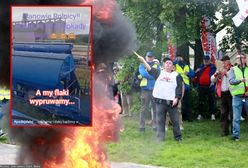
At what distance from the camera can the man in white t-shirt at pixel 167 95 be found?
10984mm

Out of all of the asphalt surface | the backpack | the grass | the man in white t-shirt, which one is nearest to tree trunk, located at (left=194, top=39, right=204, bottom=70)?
the backpack

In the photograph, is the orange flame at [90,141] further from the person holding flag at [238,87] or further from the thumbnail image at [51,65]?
the person holding flag at [238,87]

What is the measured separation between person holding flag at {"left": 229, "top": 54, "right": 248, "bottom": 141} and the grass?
1.25 feet

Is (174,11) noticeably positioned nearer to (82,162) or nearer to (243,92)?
(243,92)

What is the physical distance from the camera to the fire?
6.19 metres

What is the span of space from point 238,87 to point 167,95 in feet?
4.67

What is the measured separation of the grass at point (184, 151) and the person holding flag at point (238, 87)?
0.38 metres

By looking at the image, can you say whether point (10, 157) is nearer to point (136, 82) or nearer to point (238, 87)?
point (136, 82)

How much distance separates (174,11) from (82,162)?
18.5ft

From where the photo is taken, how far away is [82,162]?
6375 millimetres

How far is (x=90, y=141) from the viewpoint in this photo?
638cm

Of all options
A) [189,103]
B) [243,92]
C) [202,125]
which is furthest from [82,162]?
[189,103]

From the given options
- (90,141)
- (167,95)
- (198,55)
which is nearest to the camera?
(90,141)

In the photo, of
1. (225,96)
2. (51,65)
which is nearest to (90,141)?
(51,65)
